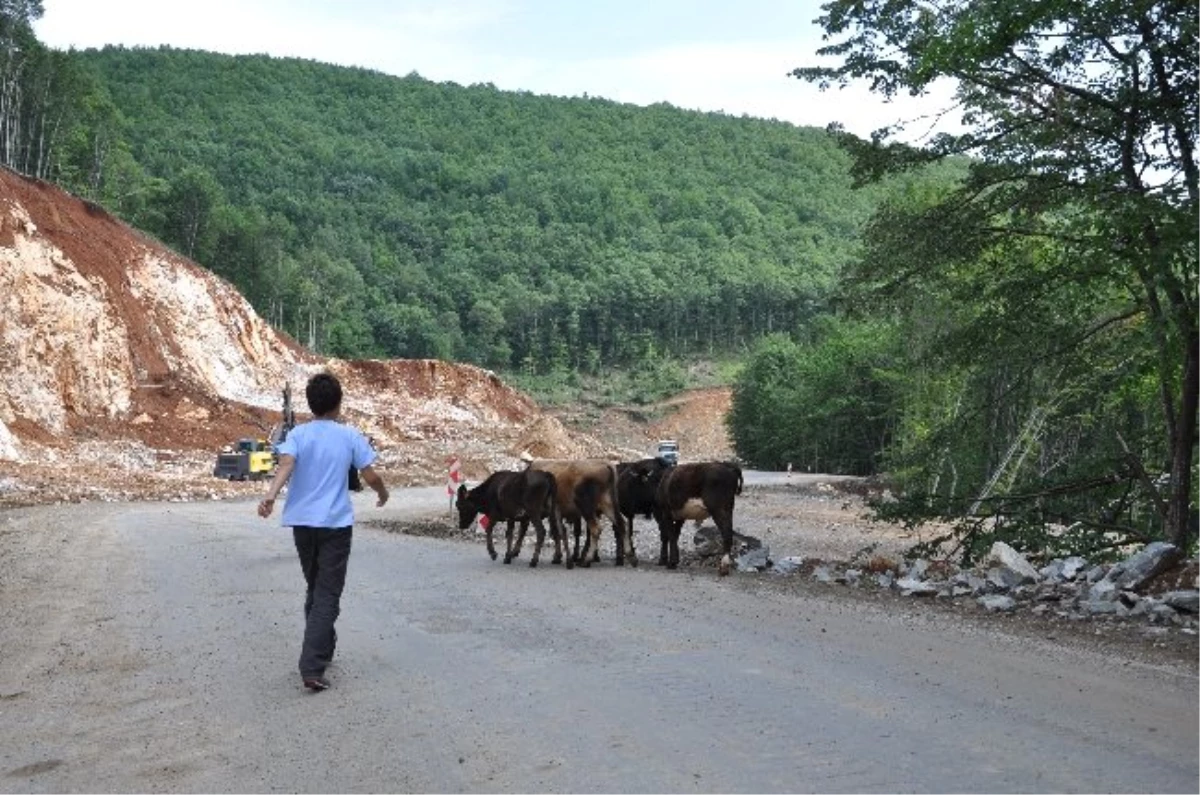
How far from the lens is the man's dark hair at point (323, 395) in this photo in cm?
758

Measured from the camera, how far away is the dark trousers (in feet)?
23.2

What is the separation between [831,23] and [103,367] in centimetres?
4071

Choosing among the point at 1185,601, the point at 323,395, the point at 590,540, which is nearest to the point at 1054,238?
the point at 1185,601

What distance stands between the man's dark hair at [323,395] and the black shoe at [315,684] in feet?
5.86

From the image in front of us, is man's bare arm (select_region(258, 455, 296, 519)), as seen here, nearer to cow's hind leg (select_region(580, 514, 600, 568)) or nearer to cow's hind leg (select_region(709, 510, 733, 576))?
cow's hind leg (select_region(709, 510, 733, 576))

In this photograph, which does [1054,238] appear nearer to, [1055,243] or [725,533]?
[1055,243]

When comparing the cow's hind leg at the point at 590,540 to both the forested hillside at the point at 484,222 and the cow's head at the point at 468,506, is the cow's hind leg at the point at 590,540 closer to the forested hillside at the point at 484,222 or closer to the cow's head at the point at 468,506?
the cow's head at the point at 468,506

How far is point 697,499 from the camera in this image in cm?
1444

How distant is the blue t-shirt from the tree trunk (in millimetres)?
10066

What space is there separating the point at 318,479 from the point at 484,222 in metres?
174

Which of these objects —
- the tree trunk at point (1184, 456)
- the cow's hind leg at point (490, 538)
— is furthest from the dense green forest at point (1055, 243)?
the cow's hind leg at point (490, 538)

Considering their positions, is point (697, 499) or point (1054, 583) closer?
point (1054, 583)

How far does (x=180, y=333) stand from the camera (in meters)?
54.6

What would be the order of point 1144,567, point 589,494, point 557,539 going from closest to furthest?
1. point 1144,567
2. point 557,539
3. point 589,494
